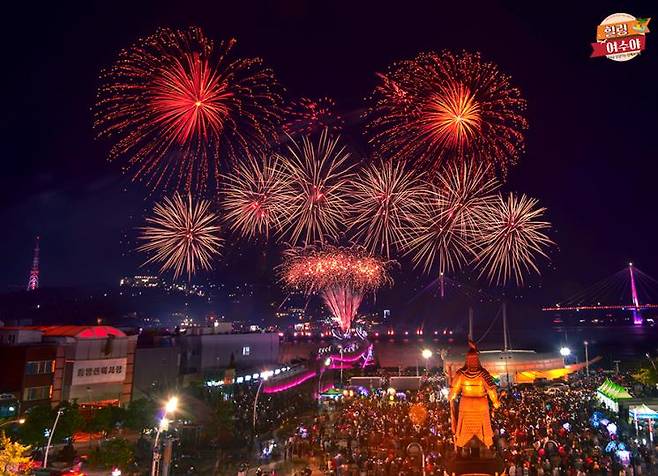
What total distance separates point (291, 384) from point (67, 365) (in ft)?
86.8

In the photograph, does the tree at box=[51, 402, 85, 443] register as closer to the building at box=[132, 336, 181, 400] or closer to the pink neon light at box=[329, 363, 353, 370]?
the building at box=[132, 336, 181, 400]

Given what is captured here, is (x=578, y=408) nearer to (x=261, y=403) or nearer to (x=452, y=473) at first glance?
(x=261, y=403)

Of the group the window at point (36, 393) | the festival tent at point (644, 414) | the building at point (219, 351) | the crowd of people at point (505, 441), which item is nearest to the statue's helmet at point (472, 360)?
the crowd of people at point (505, 441)

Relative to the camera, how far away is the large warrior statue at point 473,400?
14711 millimetres

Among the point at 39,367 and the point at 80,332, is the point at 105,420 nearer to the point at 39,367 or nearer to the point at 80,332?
the point at 39,367

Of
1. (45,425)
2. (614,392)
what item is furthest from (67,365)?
(614,392)

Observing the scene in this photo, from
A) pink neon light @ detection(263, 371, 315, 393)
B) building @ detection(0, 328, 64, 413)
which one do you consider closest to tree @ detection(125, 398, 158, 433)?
building @ detection(0, 328, 64, 413)

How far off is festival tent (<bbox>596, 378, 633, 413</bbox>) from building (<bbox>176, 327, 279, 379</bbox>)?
3313cm

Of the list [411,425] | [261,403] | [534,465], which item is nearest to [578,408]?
[411,425]

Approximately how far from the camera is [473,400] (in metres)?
14.9

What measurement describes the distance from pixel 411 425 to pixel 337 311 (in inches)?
1070

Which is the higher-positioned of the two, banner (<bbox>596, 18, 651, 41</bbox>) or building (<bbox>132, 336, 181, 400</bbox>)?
banner (<bbox>596, 18, 651, 41</bbox>)

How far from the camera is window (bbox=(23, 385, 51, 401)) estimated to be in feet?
105

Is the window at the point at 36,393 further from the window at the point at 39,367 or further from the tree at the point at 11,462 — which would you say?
the tree at the point at 11,462
